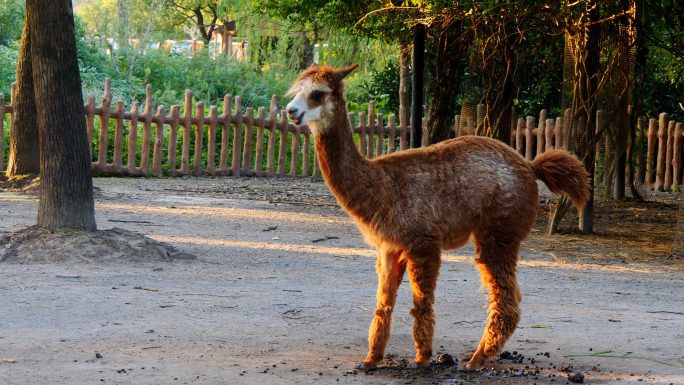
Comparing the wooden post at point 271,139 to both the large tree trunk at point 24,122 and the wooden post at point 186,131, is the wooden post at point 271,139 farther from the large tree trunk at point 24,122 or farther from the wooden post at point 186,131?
the large tree trunk at point 24,122

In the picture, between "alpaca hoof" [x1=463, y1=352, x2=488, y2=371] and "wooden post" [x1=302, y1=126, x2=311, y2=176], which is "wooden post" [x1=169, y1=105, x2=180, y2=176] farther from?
"alpaca hoof" [x1=463, y1=352, x2=488, y2=371]

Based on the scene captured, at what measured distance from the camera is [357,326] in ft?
17.0

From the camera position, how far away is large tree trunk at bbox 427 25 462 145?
1201cm

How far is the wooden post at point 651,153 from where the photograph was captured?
1756 centimetres

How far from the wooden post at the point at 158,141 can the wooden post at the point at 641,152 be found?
10.8m

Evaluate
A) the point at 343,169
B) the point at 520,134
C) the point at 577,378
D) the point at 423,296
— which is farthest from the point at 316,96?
the point at 520,134

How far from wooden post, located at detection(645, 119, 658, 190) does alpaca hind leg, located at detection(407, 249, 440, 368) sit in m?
15.2

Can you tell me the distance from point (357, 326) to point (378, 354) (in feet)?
3.17

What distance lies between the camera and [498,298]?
→ 432cm

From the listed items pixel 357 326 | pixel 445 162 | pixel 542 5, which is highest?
pixel 542 5

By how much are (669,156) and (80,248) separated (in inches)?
592

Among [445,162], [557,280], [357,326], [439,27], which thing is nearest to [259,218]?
[439,27]

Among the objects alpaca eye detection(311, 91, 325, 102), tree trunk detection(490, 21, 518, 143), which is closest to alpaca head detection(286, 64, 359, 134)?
alpaca eye detection(311, 91, 325, 102)

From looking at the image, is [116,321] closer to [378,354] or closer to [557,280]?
[378,354]
